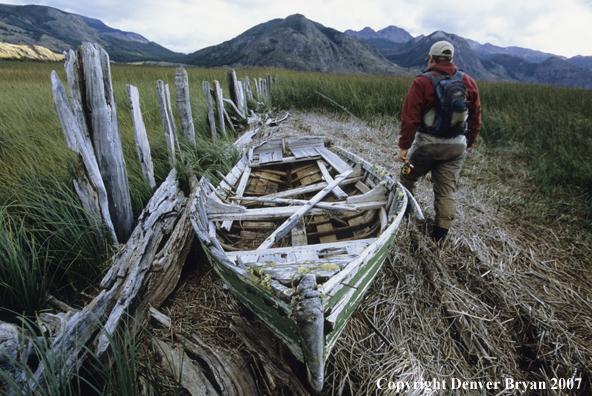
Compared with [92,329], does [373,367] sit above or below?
below

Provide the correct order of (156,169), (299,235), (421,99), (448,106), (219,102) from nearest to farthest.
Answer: (448,106) < (421,99) < (299,235) < (156,169) < (219,102)

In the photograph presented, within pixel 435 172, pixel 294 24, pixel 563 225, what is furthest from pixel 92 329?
pixel 294 24

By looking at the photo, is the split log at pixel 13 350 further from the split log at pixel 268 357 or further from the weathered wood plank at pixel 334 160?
the weathered wood plank at pixel 334 160

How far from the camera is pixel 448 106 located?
258 centimetres

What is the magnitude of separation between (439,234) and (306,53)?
94.3 meters

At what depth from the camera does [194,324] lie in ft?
6.90

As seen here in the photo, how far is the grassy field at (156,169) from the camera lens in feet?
6.02

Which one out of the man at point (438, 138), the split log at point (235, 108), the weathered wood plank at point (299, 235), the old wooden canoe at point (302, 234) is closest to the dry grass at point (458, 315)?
the old wooden canoe at point (302, 234)

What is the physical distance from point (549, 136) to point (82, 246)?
8.43m

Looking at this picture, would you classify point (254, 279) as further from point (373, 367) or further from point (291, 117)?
point (291, 117)

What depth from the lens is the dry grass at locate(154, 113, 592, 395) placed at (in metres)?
1.87

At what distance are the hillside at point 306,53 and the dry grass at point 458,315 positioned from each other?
7942 cm

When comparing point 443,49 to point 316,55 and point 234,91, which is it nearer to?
point 234,91

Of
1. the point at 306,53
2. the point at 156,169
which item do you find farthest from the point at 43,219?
the point at 306,53
